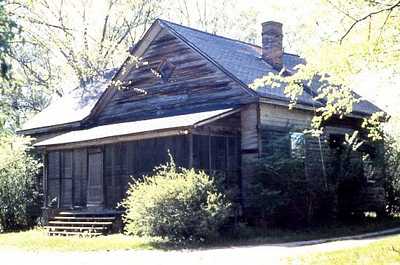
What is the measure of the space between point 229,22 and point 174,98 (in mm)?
26295

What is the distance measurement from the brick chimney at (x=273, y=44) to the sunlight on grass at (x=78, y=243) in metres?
10.2

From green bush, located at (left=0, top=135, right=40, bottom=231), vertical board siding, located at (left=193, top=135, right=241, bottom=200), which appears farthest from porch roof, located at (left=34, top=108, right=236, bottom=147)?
green bush, located at (left=0, top=135, right=40, bottom=231)

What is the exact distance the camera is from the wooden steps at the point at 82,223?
1885cm

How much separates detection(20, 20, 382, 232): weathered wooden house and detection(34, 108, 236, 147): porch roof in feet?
0.15

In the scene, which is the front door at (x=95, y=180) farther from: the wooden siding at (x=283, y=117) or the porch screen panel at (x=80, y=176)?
the wooden siding at (x=283, y=117)

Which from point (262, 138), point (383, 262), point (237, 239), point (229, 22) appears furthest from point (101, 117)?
point (229, 22)

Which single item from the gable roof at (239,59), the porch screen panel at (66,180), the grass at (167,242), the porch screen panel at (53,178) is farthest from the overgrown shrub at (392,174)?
the porch screen panel at (53,178)

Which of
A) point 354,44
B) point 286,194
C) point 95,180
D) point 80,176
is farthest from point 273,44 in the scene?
point 354,44

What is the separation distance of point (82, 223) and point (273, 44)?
10.6 metres

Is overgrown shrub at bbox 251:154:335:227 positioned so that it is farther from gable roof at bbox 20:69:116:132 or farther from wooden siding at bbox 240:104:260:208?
gable roof at bbox 20:69:116:132

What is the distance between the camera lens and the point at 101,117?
24906 millimetres

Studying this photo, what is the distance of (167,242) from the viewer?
15.5 metres

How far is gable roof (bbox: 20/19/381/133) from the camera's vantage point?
67.9 feet

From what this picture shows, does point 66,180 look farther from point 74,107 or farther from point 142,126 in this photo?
point 142,126
